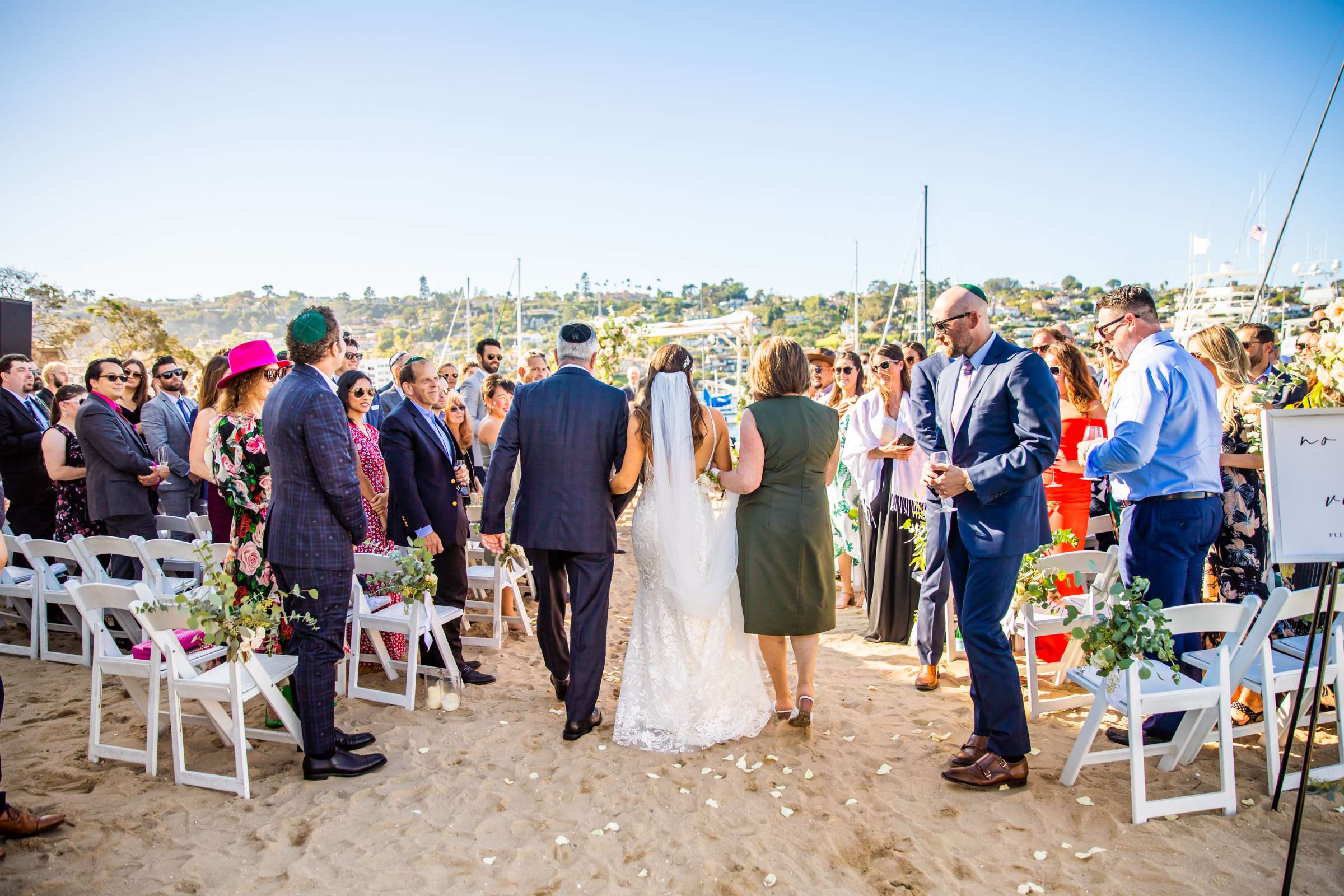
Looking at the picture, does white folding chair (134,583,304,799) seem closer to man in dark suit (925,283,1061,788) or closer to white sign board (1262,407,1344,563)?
man in dark suit (925,283,1061,788)

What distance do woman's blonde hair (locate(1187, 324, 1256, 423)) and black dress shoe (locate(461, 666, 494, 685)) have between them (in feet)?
15.8

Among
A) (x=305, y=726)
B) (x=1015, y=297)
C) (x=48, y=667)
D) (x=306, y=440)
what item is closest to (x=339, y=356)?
(x=306, y=440)

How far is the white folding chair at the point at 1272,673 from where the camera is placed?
127 inches

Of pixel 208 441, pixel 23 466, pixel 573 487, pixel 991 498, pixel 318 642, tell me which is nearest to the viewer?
pixel 991 498

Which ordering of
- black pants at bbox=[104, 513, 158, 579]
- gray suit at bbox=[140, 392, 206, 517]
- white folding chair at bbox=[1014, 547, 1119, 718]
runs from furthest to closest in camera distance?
gray suit at bbox=[140, 392, 206, 517] → black pants at bbox=[104, 513, 158, 579] → white folding chair at bbox=[1014, 547, 1119, 718]

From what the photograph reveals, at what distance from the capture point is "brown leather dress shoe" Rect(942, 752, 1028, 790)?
349cm

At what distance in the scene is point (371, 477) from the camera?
500 cm

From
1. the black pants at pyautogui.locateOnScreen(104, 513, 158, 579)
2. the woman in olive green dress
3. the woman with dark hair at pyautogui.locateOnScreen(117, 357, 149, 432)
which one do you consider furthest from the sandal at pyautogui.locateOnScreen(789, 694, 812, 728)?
the woman with dark hair at pyautogui.locateOnScreen(117, 357, 149, 432)

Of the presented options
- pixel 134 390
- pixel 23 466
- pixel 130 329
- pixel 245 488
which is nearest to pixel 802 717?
pixel 245 488

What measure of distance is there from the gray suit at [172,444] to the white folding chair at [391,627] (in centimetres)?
301

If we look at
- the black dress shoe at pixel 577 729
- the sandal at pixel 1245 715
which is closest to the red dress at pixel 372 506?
the black dress shoe at pixel 577 729

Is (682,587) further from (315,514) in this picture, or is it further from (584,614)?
(315,514)

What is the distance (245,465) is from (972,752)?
3862 millimetres

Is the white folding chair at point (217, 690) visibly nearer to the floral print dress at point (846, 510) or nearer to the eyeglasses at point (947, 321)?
the eyeglasses at point (947, 321)
